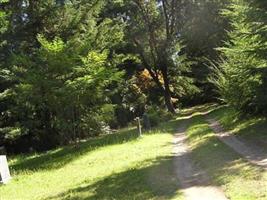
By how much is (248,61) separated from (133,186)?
392 inches

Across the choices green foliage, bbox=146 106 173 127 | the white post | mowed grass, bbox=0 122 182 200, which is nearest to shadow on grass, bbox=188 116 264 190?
mowed grass, bbox=0 122 182 200

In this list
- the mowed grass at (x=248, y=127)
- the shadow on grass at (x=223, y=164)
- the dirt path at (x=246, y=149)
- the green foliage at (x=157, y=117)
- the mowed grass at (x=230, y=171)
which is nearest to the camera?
the mowed grass at (x=230, y=171)

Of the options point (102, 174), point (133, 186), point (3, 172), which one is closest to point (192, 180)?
point (133, 186)

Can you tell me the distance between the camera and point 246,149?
15711 millimetres

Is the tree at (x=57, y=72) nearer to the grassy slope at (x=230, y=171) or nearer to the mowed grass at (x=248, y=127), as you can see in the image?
the grassy slope at (x=230, y=171)

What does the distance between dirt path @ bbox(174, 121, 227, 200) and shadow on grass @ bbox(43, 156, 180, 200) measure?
25 centimetres

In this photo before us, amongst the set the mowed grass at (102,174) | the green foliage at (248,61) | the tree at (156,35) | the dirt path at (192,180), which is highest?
the tree at (156,35)

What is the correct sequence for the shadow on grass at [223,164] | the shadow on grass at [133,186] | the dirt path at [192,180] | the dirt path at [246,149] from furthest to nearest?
1. the dirt path at [246,149]
2. the shadow on grass at [133,186]
3. the shadow on grass at [223,164]
4. the dirt path at [192,180]

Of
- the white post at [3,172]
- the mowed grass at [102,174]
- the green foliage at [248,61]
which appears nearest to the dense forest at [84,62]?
the green foliage at [248,61]

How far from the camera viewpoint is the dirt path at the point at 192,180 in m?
10.0

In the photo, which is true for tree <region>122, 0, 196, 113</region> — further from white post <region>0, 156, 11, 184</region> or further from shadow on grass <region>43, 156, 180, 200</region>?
shadow on grass <region>43, 156, 180, 200</region>

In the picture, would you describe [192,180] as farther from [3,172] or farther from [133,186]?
[3,172]

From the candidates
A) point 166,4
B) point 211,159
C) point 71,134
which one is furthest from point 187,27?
point 211,159

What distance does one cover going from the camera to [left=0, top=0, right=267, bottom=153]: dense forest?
20.3 m
